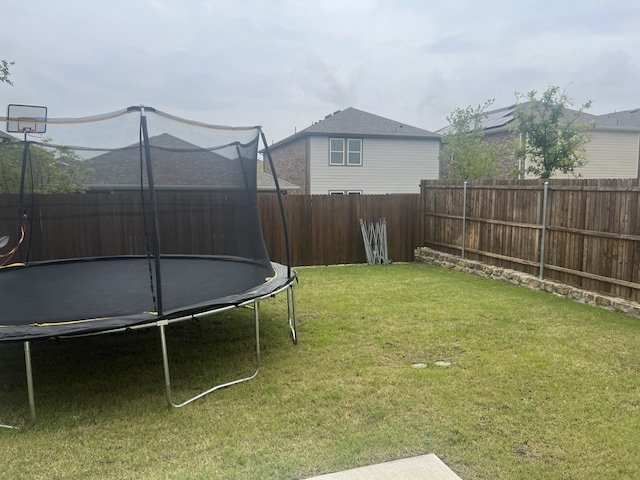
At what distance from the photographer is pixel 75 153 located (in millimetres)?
4926

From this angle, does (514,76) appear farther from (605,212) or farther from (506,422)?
(506,422)

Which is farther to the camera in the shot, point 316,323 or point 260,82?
point 260,82

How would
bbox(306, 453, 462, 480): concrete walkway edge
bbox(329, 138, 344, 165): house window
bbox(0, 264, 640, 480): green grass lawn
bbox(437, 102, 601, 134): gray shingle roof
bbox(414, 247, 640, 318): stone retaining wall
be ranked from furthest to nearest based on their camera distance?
bbox(329, 138, 344, 165): house window → bbox(437, 102, 601, 134): gray shingle roof → bbox(414, 247, 640, 318): stone retaining wall → bbox(0, 264, 640, 480): green grass lawn → bbox(306, 453, 462, 480): concrete walkway edge

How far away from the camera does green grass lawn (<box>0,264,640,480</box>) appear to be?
2.22 metres

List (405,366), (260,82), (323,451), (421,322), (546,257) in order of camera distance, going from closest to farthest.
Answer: (323,451) → (405,366) → (421,322) → (546,257) → (260,82)

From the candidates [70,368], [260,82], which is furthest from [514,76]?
[70,368]

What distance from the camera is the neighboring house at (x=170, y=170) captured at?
14.5ft

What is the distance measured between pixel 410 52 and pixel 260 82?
16.9 ft

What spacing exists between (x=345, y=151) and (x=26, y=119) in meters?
12.4

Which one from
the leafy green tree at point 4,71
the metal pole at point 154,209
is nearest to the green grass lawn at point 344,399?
the metal pole at point 154,209

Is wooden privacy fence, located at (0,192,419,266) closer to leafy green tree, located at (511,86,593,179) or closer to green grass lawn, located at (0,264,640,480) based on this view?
green grass lawn, located at (0,264,640,480)

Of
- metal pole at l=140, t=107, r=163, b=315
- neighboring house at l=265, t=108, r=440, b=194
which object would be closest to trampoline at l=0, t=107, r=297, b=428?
metal pole at l=140, t=107, r=163, b=315

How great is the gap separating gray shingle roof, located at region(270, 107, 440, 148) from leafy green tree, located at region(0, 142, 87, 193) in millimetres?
10292

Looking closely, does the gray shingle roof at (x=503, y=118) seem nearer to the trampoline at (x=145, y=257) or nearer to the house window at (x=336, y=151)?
the house window at (x=336, y=151)
